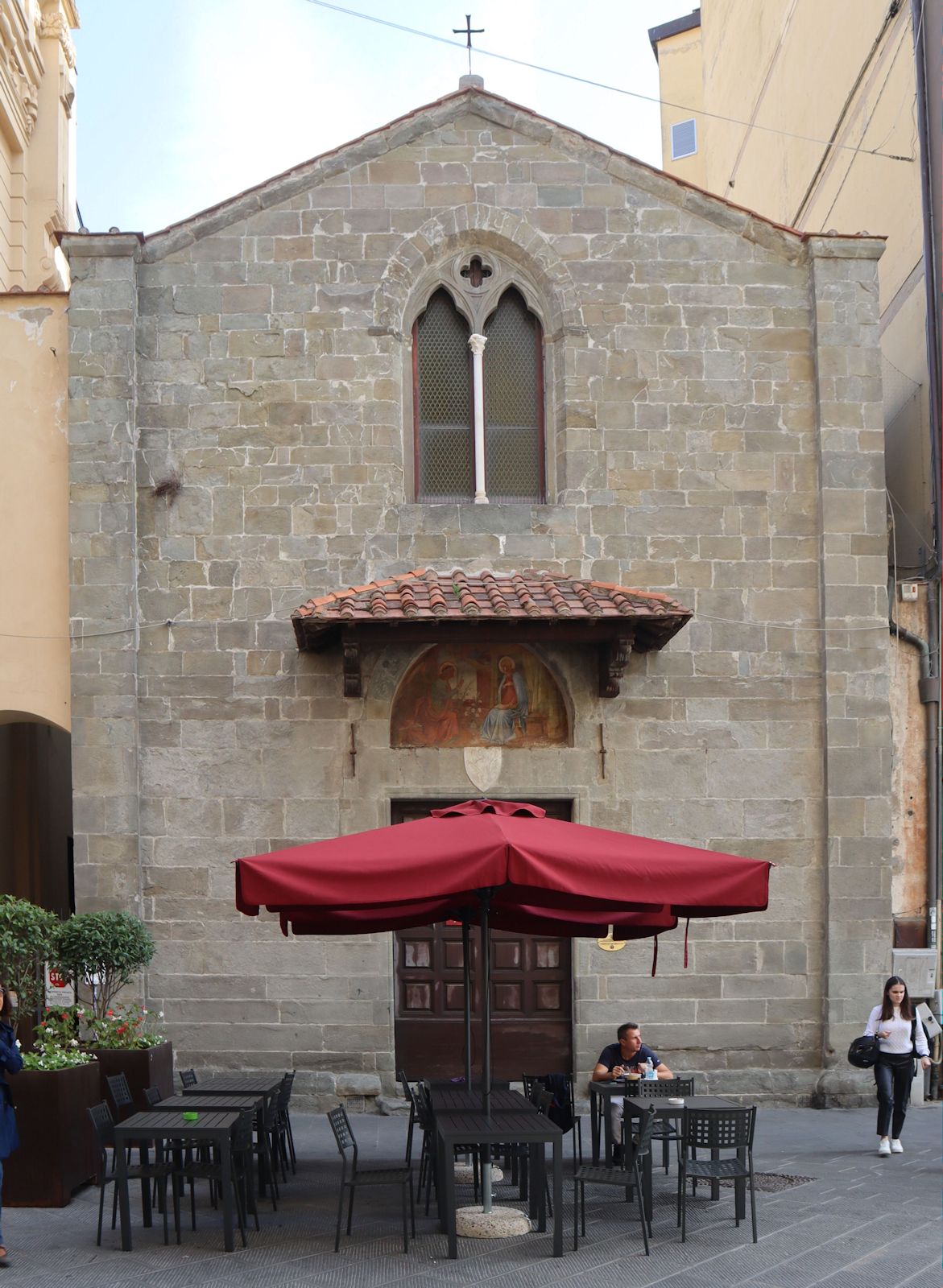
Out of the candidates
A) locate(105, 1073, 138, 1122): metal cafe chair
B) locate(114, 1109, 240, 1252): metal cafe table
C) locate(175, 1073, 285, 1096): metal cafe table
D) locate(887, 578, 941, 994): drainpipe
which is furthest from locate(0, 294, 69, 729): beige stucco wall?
locate(887, 578, 941, 994): drainpipe

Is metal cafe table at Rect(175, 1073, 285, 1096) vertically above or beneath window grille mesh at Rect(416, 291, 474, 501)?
beneath

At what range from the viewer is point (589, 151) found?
51.6ft

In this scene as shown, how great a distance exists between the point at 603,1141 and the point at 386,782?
386 centimetres

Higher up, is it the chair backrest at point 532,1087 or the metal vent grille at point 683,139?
the metal vent grille at point 683,139

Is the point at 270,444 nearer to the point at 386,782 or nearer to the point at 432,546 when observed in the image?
the point at 432,546

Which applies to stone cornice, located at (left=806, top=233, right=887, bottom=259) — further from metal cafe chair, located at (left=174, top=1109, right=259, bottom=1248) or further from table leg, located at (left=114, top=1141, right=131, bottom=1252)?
table leg, located at (left=114, top=1141, right=131, bottom=1252)

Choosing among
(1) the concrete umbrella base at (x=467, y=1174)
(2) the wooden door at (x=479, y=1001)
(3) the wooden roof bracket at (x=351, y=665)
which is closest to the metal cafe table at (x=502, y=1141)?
(1) the concrete umbrella base at (x=467, y=1174)

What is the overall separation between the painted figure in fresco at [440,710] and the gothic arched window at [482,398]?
190 centimetres

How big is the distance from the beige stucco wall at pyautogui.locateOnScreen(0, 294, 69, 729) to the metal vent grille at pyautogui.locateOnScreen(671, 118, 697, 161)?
20964mm

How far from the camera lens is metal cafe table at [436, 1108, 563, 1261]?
352 inches

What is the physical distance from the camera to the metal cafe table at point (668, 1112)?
9.67 m

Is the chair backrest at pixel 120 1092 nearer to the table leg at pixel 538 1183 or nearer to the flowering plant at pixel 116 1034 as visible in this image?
the flowering plant at pixel 116 1034

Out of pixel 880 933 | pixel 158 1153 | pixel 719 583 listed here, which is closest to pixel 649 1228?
pixel 158 1153

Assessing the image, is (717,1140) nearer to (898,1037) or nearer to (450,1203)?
(450,1203)
